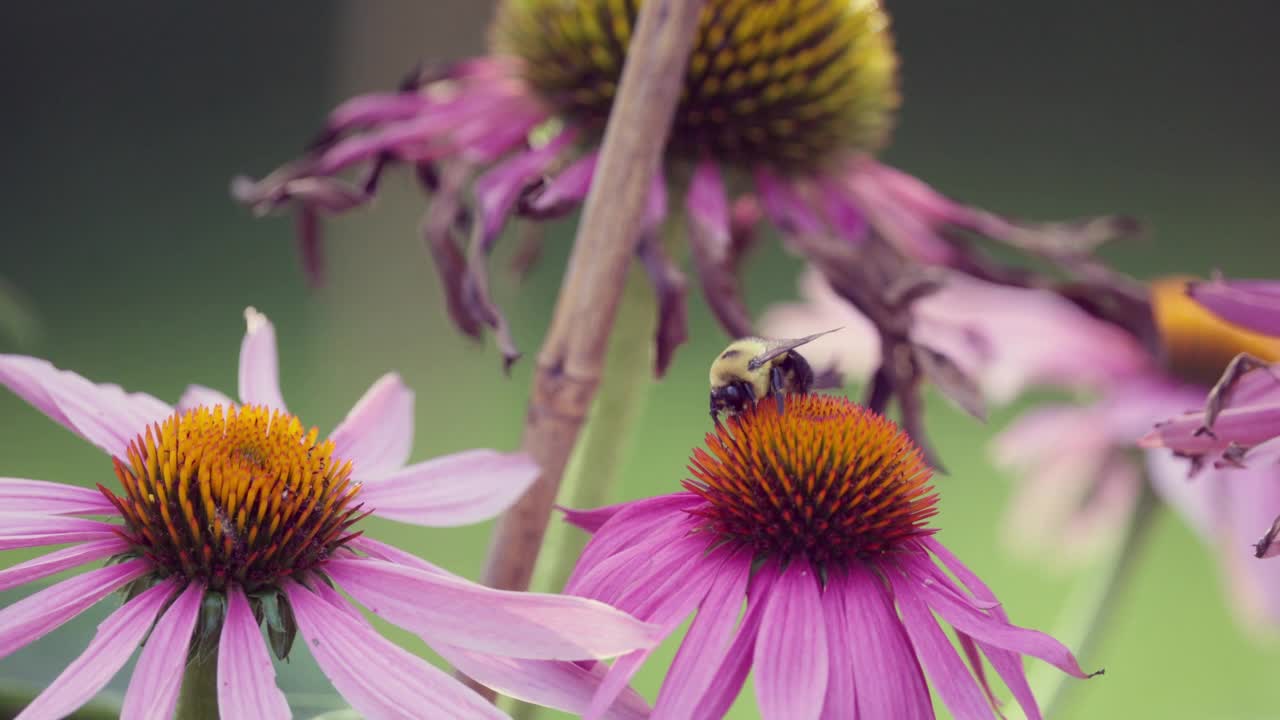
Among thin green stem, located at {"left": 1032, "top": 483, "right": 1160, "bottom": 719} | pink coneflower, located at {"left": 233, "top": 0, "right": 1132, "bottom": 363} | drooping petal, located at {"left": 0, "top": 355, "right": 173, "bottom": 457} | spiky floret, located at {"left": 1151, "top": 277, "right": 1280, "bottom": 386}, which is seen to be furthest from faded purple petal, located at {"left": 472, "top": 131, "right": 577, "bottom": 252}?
spiky floret, located at {"left": 1151, "top": 277, "right": 1280, "bottom": 386}

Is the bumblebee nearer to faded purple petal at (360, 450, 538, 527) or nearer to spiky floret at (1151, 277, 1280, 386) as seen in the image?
faded purple petal at (360, 450, 538, 527)

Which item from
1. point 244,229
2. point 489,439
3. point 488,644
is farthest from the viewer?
point 244,229

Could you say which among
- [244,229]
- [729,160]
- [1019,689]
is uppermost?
[244,229]

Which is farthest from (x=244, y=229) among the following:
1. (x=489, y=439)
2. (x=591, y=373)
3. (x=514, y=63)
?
(x=591, y=373)

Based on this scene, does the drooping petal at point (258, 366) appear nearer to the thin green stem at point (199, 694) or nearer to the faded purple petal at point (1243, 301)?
the thin green stem at point (199, 694)

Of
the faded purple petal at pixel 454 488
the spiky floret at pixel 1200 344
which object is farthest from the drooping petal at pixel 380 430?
the spiky floret at pixel 1200 344

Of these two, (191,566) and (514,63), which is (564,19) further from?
(191,566)
